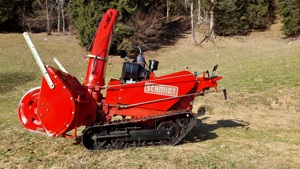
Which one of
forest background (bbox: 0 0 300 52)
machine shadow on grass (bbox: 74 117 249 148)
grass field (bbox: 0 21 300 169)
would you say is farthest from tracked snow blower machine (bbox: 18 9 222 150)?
forest background (bbox: 0 0 300 52)

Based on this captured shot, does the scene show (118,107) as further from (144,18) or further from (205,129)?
(144,18)

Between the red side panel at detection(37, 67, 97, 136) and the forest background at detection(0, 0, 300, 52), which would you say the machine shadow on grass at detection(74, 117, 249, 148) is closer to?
the red side panel at detection(37, 67, 97, 136)

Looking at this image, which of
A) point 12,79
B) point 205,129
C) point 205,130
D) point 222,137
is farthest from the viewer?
point 12,79

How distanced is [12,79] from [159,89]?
575 inches

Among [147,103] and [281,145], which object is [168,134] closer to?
[147,103]

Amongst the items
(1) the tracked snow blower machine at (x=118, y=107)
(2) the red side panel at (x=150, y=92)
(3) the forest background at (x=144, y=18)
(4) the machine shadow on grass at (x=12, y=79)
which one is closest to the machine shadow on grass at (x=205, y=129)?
(1) the tracked snow blower machine at (x=118, y=107)

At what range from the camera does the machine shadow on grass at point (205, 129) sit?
677cm

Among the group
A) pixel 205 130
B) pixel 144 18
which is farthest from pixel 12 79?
pixel 144 18

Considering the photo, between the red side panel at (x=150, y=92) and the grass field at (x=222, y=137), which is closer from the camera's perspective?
the grass field at (x=222, y=137)

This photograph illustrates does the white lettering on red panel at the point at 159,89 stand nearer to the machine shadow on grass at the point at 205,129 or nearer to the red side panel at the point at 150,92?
the red side panel at the point at 150,92

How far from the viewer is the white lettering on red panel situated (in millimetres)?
5840

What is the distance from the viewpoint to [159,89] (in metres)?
5.87

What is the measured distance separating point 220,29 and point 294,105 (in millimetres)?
31731

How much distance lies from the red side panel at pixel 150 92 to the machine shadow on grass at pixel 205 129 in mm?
1138
